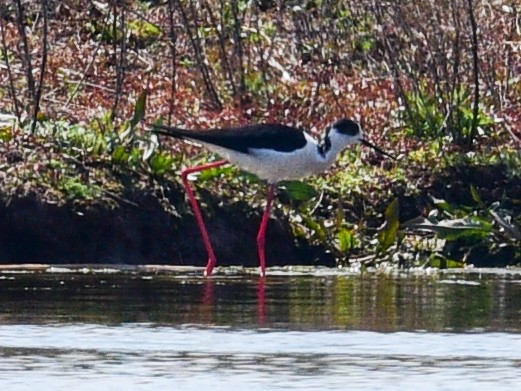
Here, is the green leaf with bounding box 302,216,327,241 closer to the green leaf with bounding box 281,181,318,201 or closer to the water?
the green leaf with bounding box 281,181,318,201

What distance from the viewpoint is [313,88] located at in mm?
18922

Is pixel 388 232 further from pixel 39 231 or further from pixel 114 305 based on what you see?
pixel 114 305

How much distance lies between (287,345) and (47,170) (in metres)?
5.84

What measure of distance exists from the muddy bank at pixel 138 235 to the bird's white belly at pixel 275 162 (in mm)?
333

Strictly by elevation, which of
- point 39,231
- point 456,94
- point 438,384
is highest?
point 456,94

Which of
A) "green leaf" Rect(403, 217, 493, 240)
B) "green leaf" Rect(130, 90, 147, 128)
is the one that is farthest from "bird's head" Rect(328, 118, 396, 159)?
"green leaf" Rect(130, 90, 147, 128)

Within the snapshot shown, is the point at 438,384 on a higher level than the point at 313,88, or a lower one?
lower

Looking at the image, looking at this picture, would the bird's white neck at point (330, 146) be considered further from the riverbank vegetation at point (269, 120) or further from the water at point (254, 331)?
the water at point (254, 331)

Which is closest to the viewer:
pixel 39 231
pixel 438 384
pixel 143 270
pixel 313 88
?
pixel 438 384

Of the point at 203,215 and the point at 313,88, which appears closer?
the point at 203,215

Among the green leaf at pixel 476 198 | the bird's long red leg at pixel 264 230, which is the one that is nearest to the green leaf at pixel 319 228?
the bird's long red leg at pixel 264 230

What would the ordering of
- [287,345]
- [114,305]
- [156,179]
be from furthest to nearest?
1. [156,179]
2. [114,305]
3. [287,345]

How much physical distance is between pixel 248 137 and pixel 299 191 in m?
0.92

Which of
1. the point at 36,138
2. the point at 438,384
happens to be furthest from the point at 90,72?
the point at 438,384
